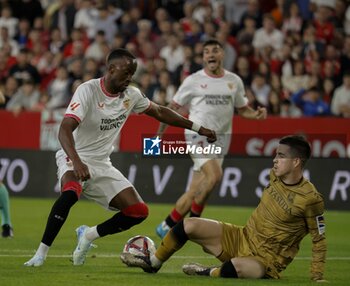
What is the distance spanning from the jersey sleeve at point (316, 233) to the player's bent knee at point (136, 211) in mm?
2011

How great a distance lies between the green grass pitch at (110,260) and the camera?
31.1ft

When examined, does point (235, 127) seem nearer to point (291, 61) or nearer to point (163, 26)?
point (291, 61)

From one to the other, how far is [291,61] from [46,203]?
5.95m

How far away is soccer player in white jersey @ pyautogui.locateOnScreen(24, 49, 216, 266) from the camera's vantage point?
1027cm

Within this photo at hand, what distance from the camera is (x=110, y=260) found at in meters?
11.4

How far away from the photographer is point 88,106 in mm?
10438

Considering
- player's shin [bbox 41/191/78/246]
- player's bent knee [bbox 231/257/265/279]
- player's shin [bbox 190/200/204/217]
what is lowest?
player's shin [bbox 190/200/204/217]

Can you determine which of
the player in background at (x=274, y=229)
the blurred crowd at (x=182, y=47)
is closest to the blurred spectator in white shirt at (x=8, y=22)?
the blurred crowd at (x=182, y=47)

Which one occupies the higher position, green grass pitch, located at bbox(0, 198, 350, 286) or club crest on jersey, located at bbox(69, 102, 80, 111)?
club crest on jersey, located at bbox(69, 102, 80, 111)

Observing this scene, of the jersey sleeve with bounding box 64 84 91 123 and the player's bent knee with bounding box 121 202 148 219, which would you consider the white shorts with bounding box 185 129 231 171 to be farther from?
the jersey sleeve with bounding box 64 84 91 123

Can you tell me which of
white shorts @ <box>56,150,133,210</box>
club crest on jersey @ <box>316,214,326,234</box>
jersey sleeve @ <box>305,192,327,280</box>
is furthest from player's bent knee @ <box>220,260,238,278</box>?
white shorts @ <box>56,150,133,210</box>

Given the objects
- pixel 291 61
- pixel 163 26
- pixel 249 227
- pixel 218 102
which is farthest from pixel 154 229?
pixel 163 26

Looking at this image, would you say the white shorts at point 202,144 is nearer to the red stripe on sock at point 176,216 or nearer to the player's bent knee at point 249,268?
the red stripe on sock at point 176,216

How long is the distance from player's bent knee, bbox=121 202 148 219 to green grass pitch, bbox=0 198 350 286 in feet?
1.73
